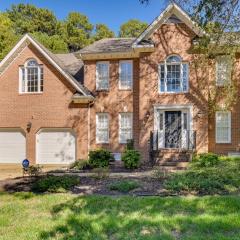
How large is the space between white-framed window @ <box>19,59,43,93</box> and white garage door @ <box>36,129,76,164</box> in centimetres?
290

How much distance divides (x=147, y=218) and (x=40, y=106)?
17.7 metres

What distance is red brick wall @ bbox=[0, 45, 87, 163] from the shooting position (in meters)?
24.3

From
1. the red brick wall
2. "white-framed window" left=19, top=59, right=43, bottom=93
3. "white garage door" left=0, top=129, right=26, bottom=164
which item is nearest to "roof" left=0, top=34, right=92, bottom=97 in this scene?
the red brick wall

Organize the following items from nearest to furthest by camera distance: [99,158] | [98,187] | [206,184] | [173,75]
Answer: [206,184]
[98,187]
[99,158]
[173,75]

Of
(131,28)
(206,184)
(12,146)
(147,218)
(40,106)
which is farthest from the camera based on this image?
(131,28)

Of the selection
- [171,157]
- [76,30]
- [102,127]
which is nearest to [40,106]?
[102,127]

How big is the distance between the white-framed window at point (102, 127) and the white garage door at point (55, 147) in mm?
1609

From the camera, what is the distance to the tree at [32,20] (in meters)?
55.1

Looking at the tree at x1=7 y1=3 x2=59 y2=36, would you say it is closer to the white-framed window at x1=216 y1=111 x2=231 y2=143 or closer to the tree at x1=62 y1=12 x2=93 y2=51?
the tree at x1=62 y1=12 x2=93 y2=51

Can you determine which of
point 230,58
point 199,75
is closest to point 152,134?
point 199,75

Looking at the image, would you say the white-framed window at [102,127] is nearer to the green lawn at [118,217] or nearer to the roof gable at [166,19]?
the roof gable at [166,19]

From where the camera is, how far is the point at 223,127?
22.9 m

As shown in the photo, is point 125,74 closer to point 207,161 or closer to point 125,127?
point 125,127

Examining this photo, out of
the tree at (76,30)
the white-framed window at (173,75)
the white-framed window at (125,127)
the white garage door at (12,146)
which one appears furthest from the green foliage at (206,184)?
the tree at (76,30)
